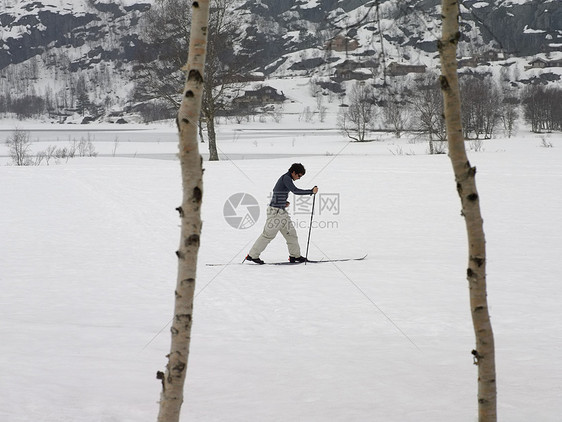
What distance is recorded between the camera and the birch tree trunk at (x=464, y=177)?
2832 mm

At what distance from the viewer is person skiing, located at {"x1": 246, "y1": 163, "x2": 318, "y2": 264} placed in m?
9.19

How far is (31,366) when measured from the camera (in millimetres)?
4703

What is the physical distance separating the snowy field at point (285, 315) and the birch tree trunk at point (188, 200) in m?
1.37

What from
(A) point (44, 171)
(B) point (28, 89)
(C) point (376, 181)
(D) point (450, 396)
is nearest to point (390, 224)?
(C) point (376, 181)

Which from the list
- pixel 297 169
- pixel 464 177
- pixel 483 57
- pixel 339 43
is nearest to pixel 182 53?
pixel 297 169

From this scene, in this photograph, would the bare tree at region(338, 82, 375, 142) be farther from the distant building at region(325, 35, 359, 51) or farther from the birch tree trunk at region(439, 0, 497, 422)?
the birch tree trunk at region(439, 0, 497, 422)

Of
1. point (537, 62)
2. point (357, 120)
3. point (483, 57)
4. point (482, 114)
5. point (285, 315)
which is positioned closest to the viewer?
point (483, 57)

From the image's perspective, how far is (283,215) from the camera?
960 centimetres

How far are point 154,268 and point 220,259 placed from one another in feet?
4.59

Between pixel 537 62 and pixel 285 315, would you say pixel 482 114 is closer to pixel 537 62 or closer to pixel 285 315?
pixel 537 62

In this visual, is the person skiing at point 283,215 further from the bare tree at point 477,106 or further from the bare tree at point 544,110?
the bare tree at point 544,110

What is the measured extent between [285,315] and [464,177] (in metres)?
4.59

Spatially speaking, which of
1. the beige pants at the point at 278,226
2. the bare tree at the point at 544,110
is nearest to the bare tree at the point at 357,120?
the beige pants at the point at 278,226

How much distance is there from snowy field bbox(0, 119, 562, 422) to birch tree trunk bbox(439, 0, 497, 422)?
1195 mm
